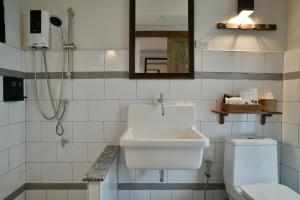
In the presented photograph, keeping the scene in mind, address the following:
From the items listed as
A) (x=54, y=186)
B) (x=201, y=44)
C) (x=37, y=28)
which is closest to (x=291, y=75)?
(x=201, y=44)

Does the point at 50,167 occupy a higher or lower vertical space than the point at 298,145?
lower

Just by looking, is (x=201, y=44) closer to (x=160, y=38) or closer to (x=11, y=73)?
(x=160, y=38)

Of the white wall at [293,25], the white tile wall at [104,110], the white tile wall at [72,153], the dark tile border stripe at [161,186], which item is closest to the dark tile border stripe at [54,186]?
the white tile wall at [72,153]

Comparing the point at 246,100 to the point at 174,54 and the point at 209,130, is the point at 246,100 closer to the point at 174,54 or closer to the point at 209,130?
the point at 209,130

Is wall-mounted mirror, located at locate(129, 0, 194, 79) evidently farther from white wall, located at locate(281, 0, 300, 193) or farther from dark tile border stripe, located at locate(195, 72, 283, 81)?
white wall, located at locate(281, 0, 300, 193)

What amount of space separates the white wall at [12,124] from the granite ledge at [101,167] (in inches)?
29.3

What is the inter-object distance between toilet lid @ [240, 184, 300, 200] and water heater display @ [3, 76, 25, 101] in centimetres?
189

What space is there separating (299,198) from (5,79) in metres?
2.25

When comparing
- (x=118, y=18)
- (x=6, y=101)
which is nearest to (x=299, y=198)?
(x=118, y=18)

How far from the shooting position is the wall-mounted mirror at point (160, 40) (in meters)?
1.95

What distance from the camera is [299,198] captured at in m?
1.52

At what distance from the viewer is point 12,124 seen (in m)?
1.82

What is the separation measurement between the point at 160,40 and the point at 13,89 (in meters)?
1.25

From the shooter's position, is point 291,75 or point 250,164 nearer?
point 250,164
